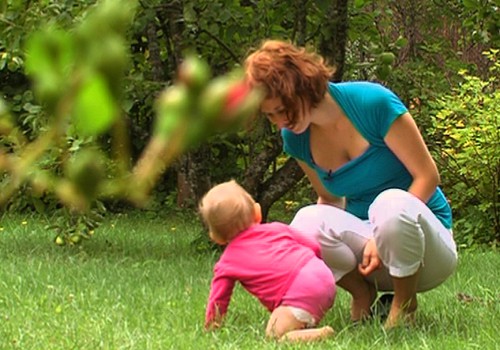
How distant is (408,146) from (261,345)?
782 mm

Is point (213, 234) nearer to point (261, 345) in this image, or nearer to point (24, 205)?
point (261, 345)

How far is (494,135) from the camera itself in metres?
8.25

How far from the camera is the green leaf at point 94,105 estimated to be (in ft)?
1.12


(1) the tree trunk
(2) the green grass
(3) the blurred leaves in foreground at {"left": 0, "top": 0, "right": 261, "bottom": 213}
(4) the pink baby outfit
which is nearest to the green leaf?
(3) the blurred leaves in foreground at {"left": 0, "top": 0, "right": 261, "bottom": 213}

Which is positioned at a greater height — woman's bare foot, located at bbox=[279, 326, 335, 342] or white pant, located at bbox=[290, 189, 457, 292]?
white pant, located at bbox=[290, 189, 457, 292]

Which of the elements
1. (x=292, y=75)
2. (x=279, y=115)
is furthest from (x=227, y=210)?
(x=292, y=75)

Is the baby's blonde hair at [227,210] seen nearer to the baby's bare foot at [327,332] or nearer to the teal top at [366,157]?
the teal top at [366,157]

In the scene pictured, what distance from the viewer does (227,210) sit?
3.39 m

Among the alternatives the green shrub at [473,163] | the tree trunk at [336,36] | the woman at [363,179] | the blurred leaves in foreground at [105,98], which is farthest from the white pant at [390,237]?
the green shrub at [473,163]

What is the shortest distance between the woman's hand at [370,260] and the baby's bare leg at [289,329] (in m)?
0.23

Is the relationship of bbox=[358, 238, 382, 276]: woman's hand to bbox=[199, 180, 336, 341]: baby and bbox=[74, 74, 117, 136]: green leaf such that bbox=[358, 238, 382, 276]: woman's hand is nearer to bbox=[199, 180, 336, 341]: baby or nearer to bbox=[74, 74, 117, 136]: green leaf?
bbox=[199, 180, 336, 341]: baby

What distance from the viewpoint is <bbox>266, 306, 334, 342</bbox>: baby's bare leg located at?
328cm

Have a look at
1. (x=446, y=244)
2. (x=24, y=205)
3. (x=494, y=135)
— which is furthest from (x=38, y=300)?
(x=24, y=205)

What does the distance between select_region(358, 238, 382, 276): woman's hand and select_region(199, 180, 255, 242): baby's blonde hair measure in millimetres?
399
